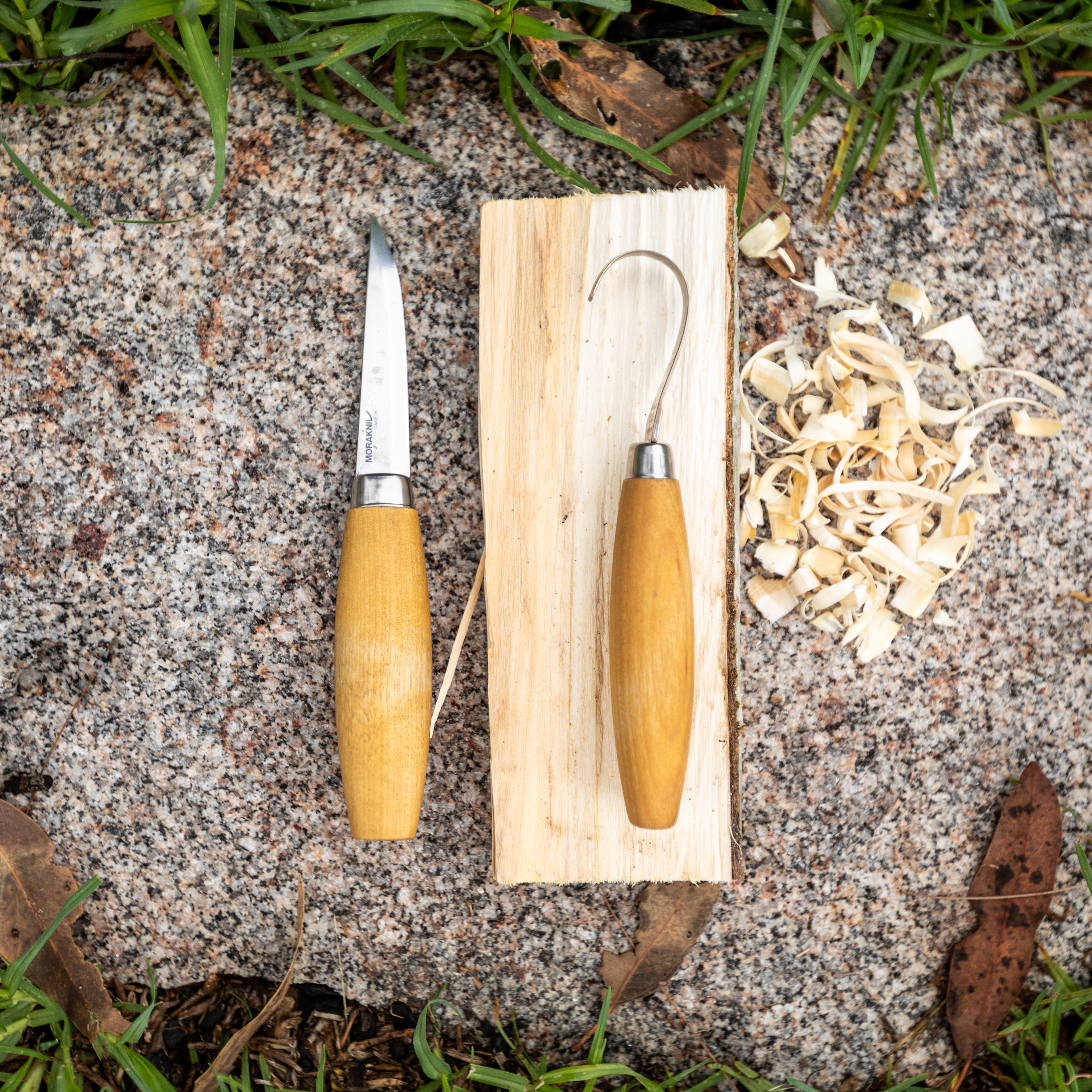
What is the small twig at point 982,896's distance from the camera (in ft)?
3.13

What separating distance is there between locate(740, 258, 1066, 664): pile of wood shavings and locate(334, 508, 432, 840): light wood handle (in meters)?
0.41

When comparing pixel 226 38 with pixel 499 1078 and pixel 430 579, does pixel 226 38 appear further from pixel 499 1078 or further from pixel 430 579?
pixel 499 1078

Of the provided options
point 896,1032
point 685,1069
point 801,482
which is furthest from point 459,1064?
point 801,482

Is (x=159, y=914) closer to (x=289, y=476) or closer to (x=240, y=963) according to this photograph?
(x=240, y=963)

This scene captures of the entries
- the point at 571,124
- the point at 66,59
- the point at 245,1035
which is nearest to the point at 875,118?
the point at 571,124

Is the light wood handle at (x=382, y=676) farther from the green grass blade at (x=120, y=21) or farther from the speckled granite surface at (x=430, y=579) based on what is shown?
the green grass blade at (x=120, y=21)

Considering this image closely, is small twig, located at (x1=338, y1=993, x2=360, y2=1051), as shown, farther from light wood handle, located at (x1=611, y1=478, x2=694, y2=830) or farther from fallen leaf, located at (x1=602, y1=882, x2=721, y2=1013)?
light wood handle, located at (x1=611, y1=478, x2=694, y2=830)

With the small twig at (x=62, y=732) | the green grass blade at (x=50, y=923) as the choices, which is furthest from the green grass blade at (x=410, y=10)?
the small twig at (x=62, y=732)

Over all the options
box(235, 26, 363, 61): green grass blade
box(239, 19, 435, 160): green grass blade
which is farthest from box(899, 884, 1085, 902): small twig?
box(235, 26, 363, 61): green grass blade

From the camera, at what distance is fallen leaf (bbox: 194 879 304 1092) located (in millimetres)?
939

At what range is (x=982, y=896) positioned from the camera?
3.14 feet

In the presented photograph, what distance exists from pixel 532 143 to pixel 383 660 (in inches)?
24.3

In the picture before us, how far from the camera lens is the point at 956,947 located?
3.16 ft

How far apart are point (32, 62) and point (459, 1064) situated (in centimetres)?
134
